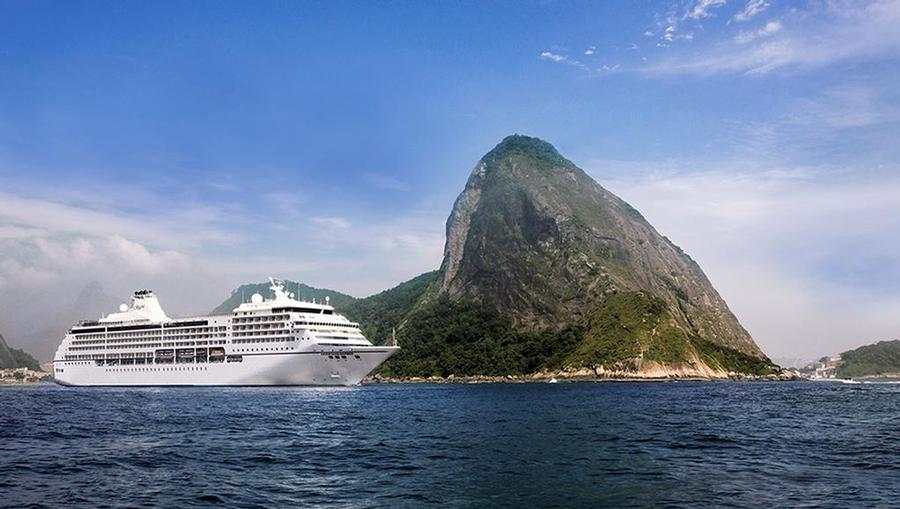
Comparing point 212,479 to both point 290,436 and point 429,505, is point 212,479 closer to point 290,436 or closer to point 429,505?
point 429,505

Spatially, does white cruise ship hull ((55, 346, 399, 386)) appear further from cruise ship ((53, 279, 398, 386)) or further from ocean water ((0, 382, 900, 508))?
ocean water ((0, 382, 900, 508))

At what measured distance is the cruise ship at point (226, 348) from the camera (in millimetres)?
127375

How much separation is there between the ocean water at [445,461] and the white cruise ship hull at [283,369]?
63.6m

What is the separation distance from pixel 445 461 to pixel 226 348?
11086cm

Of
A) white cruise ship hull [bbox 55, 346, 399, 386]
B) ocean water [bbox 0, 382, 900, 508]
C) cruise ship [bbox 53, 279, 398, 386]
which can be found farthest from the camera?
cruise ship [bbox 53, 279, 398, 386]

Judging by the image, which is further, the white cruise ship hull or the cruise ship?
the cruise ship

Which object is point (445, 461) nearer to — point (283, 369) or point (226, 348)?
point (283, 369)

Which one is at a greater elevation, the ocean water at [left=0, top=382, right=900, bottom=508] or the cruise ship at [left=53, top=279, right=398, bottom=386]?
the cruise ship at [left=53, top=279, right=398, bottom=386]

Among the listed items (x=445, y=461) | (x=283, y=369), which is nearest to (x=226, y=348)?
(x=283, y=369)

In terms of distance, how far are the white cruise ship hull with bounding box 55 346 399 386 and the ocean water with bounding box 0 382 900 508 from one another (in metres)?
63.6

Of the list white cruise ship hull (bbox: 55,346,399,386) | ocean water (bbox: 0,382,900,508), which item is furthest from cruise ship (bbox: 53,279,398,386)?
ocean water (bbox: 0,382,900,508)

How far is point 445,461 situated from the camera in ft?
113

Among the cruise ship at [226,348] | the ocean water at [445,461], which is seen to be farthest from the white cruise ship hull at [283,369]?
the ocean water at [445,461]

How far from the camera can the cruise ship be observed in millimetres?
127375
